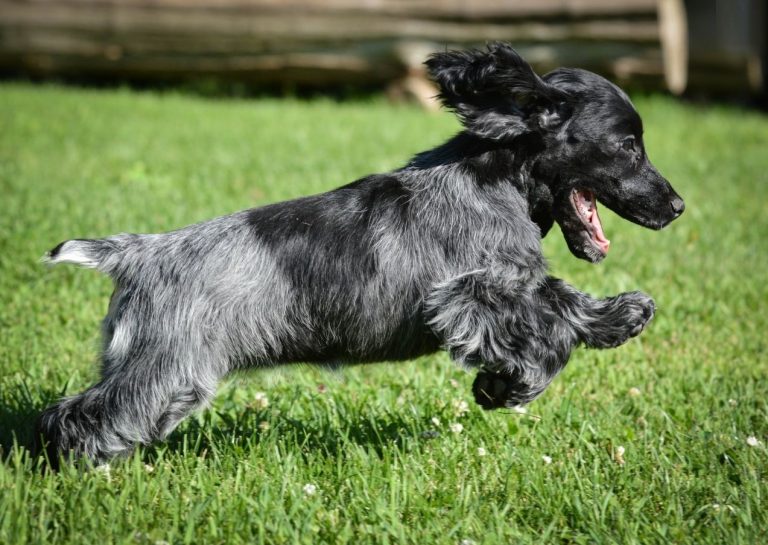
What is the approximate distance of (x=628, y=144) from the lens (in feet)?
11.7

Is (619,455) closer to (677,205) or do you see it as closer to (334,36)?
(677,205)

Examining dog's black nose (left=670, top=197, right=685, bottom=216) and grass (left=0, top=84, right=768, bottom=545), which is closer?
grass (left=0, top=84, right=768, bottom=545)

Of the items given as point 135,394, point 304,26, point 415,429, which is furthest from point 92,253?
point 304,26

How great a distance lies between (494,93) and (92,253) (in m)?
1.63

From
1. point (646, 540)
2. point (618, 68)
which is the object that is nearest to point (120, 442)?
point (646, 540)

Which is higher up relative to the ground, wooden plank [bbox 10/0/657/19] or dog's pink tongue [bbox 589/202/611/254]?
dog's pink tongue [bbox 589/202/611/254]

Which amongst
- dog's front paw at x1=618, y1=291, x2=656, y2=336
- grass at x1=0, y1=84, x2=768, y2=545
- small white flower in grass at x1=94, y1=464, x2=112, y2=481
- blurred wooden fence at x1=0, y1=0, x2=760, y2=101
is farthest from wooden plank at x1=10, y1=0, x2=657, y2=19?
small white flower in grass at x1=94, y1=464, x2=112, y2=481

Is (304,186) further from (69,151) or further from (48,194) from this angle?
(69,151)

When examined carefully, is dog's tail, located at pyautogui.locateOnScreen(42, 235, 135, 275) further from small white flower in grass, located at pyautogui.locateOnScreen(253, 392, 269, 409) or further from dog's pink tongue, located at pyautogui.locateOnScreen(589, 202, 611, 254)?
dog's pink tongue, located at pyautogui.locateOnScreen(589, 202, 611, 254)

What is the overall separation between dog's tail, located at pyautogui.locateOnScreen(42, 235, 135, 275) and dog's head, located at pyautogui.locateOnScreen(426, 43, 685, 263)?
138cm

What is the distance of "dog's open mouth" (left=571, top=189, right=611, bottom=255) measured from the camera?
11.8ft

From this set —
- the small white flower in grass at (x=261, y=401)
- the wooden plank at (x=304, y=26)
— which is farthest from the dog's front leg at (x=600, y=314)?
the wooden plank at (x=304, y=26)

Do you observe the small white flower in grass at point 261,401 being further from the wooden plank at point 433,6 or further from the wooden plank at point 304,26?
the wooden plank at point 433,6

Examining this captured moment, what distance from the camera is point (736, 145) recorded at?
35.9ft
